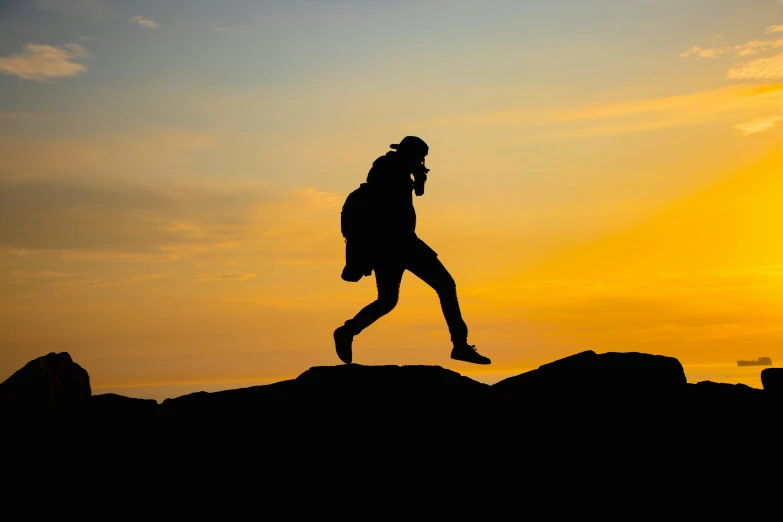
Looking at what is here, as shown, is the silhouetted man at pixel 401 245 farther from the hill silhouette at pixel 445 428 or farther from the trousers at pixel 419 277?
the hill silhouette at pixel 445 428

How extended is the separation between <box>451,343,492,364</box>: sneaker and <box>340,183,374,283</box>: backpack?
1776 millimetres

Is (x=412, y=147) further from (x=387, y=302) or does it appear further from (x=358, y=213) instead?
(x=387, y=302)

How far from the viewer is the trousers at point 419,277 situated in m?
13.5

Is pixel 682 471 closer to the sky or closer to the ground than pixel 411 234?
closer to the ground

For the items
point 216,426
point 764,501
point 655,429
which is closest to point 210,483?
point 216,426

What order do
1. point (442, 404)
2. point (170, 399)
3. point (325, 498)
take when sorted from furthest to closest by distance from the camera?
Result: point (170, 399), point (442, 404), point (325, 498)

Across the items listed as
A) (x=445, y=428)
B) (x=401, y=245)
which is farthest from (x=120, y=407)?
(x=445, y=428)

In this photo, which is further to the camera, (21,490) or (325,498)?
(21,490)

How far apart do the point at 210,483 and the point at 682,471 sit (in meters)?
6.45

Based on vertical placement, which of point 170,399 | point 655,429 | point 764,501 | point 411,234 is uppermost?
point 411,234

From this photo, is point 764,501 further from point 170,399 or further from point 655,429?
point 170,399

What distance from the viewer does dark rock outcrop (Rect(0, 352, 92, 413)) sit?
14.4 m

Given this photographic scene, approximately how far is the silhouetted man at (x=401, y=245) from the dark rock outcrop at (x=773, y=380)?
4469 mm

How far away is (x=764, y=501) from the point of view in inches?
483
